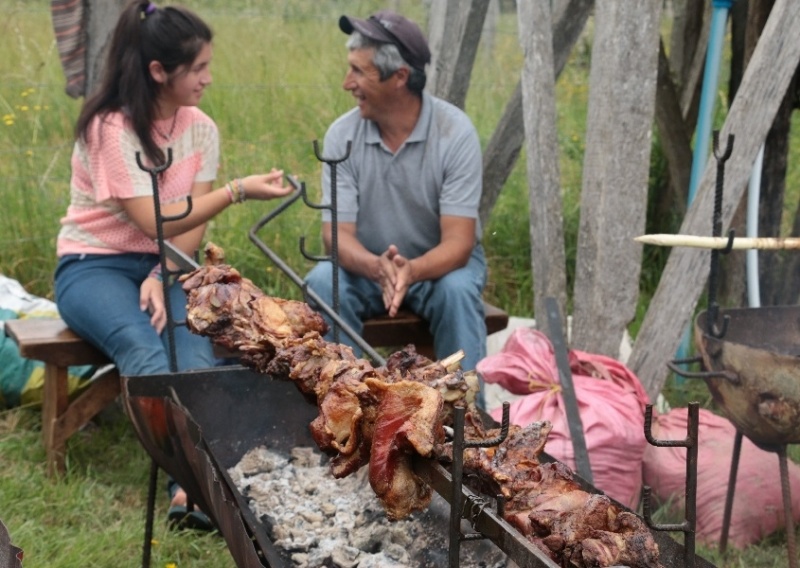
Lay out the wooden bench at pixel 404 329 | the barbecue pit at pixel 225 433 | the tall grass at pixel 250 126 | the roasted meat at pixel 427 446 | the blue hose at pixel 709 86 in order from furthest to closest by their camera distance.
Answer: the tall grass at pixel 250 126 < the blue hose at pixel 709 86 < the wooden bench at pixel 404 329 < the barbecue pit at pixel 225 433 < the roasted meat at pixel 427 446

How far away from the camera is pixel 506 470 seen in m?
2.14

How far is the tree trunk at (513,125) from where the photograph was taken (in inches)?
179

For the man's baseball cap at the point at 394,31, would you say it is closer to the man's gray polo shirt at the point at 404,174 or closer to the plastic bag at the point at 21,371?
the man's gray polo shirt at the point at 404,174

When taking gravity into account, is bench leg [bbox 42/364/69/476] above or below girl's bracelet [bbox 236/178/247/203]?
below

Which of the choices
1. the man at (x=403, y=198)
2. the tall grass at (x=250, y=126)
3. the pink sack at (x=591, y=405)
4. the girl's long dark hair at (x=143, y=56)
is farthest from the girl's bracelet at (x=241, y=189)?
the tall grass at (x=250, y=126)

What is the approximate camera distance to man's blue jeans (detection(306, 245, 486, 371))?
14.2ft

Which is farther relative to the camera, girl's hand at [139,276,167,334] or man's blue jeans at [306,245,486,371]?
man's blue jeans at [306,245,486,371]

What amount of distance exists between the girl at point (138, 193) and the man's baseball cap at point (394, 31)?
664mm

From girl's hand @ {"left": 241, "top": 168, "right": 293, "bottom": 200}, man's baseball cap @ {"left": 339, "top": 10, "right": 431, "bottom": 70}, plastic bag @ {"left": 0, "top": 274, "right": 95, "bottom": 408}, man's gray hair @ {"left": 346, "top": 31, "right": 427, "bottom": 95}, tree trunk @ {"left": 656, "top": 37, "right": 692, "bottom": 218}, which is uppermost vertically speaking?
man's baseball cap @ {"left": 339, "top": 10, "right": 431, "bottom": 70}

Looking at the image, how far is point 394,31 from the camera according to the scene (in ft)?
14.6

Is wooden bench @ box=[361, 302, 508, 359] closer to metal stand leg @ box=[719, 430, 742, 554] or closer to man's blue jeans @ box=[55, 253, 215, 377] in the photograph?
man's blue jeans @ box=[55, 253, 215, 377]

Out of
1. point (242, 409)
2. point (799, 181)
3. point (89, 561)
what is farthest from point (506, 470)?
point (799, 181)

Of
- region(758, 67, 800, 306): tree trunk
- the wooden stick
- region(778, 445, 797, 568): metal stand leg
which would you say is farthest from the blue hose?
the wooden stick

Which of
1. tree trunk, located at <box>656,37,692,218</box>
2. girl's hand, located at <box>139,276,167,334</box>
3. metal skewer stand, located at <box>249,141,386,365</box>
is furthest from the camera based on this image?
tree trunk, located at <box>656,37,692,218</box>
